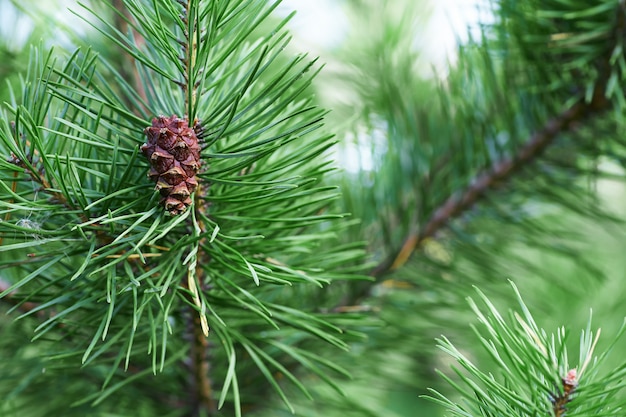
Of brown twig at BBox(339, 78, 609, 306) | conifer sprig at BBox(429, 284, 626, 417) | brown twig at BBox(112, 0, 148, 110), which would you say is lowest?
→ conifer sprig at BBox(429, 284, 626, 417)

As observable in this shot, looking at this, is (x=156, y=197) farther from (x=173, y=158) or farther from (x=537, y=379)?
(x=537, y=379)

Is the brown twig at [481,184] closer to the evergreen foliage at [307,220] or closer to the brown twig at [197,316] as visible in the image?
the evergreen foliage at [307,220]

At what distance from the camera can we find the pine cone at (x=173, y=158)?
288 mm

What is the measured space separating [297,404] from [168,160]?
27cm

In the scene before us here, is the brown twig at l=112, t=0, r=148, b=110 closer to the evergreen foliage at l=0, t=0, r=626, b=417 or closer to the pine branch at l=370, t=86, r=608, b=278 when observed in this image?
the evergreen foliage at l=0, t=0, r=626, b=417

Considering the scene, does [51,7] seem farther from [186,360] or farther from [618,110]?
[618,110]

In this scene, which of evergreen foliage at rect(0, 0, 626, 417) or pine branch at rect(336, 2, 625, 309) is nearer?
evergreen foliage at rect(0, 0, 626, 417)

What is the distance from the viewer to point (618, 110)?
0.45 meters

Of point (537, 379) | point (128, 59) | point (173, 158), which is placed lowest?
point (537, 379)

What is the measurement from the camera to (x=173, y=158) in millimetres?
290

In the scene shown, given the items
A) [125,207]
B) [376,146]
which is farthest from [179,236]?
[376,146]

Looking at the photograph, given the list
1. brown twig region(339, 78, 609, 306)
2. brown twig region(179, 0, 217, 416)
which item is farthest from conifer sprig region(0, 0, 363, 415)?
brown twig region(339, 78, 609, 306)

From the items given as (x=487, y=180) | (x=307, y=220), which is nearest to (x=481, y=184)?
(x=487, y=180)

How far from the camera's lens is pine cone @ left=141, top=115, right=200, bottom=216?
0.29 metres
